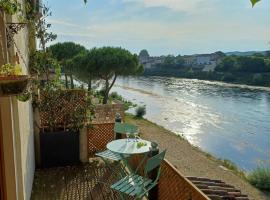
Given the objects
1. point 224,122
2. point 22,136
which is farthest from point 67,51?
point 22,136

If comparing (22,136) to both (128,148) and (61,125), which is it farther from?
(61,125)

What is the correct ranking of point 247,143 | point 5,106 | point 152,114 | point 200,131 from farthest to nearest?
point 152,114 → point 200,131 → point 247,143 → point 5,106

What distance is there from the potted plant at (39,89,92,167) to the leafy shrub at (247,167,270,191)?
4.82 metres

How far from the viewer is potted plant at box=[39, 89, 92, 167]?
5625 mm

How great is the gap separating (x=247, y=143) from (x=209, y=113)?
30.8 ft

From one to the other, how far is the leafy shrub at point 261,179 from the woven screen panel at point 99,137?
4020mm

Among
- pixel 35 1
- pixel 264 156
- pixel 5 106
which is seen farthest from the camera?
pixel 264 156

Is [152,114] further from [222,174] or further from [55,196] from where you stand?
[55,196]

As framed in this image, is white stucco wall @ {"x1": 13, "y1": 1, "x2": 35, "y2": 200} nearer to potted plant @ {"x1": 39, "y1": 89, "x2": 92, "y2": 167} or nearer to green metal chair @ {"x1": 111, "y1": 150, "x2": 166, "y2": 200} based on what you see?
green metal chair @ {"x1": 111, "y1": 150, "x2": 166, "y2": 200}

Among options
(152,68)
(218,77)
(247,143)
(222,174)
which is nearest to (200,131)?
(247,143)

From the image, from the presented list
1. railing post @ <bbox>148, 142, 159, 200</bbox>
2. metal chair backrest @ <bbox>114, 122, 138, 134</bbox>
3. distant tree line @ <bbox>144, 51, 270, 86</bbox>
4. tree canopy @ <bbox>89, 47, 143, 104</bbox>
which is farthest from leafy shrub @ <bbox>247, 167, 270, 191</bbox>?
distant tree line @ <bbox>144, 51, 270, 86</bbox>

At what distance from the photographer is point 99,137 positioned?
6.67 metres

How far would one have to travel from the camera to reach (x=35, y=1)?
18.8ft

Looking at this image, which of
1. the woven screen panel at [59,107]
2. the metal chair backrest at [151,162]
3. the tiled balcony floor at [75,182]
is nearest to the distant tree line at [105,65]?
the woven screen panel at [59,107]
